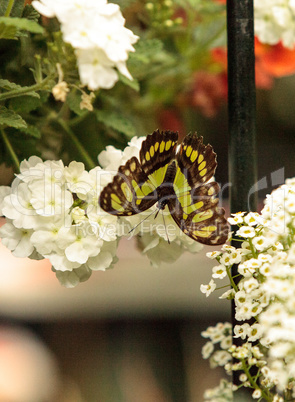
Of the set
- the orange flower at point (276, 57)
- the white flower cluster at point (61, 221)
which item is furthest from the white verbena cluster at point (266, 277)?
the orange flower at point (276, 57)

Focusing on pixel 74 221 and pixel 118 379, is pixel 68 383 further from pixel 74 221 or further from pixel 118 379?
pixel 74 221

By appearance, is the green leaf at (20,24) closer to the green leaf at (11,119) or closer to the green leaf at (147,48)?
the green leaf at (11,119)

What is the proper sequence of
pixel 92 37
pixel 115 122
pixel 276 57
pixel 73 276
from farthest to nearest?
pixel 276 57
pixel 115 122
pixel 73 276
pixel 92 37

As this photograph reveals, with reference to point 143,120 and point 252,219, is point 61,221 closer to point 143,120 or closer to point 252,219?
point 252,219

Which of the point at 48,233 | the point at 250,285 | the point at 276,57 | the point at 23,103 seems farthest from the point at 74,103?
the point at 276,57

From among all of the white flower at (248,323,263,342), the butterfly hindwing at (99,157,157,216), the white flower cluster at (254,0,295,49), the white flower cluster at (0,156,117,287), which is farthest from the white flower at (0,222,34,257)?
the white flower cluster at (254,0,295,49)

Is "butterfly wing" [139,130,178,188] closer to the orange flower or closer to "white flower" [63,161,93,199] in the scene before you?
"white flower" [63,161,93,199]

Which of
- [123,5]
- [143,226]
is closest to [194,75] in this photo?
[123,5]

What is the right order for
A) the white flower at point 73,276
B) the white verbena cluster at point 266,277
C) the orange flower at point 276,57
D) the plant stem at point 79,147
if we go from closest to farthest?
the white verbena cluster at point 266,277 → the white flower at point 73,276 → the plant stem at point 79,147 → the orange flower at point 276,57
